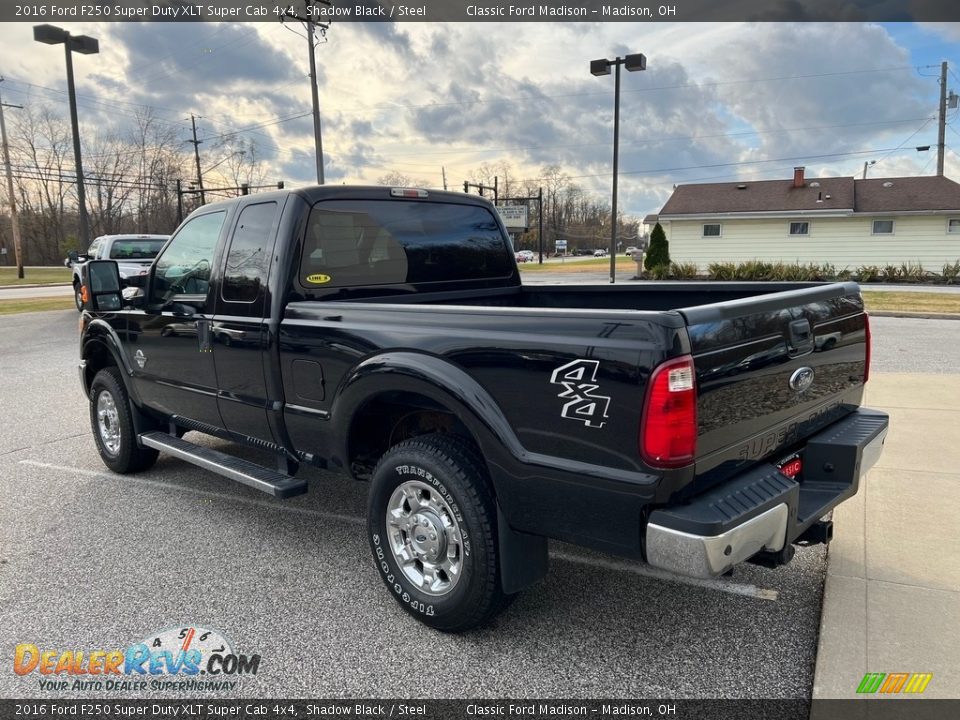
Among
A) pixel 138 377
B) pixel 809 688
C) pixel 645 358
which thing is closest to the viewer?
pixel 645 358

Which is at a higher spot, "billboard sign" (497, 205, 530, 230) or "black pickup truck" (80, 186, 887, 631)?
"billboard sign" (497, 205, 530, 230)

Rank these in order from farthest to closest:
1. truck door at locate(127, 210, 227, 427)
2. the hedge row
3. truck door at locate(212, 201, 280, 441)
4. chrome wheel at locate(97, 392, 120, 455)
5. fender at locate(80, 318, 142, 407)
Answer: the hedge row < chrome wheel at locate(97, 392, 120, 455) < fender at locate(80, 318, 142, 407) < truck door at locate(127, 210, 227, 427) < truck door at locate(212, 201, 280, 441)

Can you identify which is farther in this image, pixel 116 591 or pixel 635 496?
pixel 116 591

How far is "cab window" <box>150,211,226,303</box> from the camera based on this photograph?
4289 mm

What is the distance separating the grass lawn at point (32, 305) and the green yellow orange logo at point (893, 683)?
21142mm

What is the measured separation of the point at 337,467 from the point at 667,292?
233 cm

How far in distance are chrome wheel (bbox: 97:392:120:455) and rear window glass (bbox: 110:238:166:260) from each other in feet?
43.5

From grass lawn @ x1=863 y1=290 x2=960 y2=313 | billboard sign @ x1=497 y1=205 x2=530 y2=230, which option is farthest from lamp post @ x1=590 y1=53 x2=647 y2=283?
billboard sign @ x1=497 y1=205 x2=530 y2=230

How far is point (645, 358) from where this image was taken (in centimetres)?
229

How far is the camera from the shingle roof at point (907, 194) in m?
28.6

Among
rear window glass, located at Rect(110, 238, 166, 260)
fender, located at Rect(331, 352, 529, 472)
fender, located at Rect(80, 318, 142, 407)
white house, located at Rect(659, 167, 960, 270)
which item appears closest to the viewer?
fender, located at Rect(331, 352, 529, 472)

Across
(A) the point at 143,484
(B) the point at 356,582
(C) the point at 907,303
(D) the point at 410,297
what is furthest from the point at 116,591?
(C) the point at 907,303

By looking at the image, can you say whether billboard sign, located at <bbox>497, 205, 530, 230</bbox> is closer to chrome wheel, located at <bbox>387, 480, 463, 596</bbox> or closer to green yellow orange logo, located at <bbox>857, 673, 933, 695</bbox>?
chrome wheel, located at <bbox>387, 480, 463, 596</bbox>

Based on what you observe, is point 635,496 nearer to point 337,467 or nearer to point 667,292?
point 337,467
